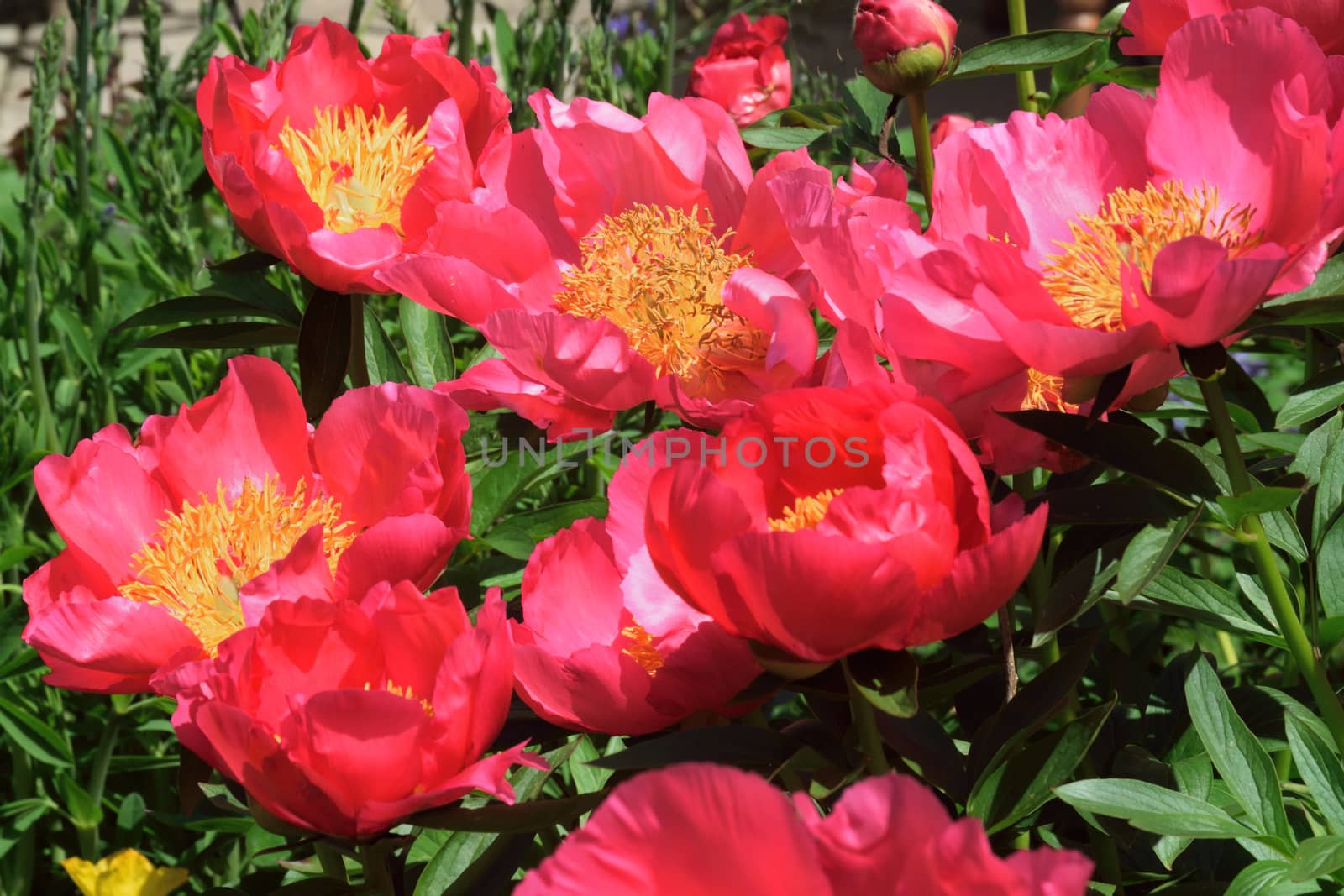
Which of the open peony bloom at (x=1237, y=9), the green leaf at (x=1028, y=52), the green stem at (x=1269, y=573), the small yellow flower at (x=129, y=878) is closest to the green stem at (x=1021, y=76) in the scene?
the green leaf at (x=1028, y=52)

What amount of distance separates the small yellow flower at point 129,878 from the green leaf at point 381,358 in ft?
1.47

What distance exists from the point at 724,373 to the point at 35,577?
389mm

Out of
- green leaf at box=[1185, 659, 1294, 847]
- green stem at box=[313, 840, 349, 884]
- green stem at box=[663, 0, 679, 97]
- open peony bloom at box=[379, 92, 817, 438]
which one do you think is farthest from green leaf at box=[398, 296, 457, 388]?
green stem at box=[663, 0, 679, 97]

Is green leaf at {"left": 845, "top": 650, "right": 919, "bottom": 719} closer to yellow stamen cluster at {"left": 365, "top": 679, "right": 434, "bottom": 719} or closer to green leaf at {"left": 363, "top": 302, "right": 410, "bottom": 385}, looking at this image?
yellow stamen cluster at {"left": 365, "top": 679, "right": 434, "bottom": 719}

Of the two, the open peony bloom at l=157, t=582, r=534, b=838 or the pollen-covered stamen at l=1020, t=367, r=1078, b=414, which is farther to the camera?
the pollen-covered stamen at l=1020, t=367, r=1078, b=414

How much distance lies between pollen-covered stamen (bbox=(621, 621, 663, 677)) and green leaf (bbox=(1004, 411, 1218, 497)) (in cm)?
20

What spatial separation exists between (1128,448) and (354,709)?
355 mm

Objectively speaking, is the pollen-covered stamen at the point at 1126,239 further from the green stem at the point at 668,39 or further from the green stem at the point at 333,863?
the green stem at the point at 668,39

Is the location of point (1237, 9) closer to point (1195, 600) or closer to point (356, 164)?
point (1195, 600)

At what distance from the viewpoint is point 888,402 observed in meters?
0.55

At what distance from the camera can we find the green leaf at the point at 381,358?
3.25 ft

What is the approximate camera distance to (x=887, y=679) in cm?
56

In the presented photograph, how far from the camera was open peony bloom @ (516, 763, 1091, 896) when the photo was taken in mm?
411

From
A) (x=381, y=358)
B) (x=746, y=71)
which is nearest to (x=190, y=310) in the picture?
(x=381, y=358)
